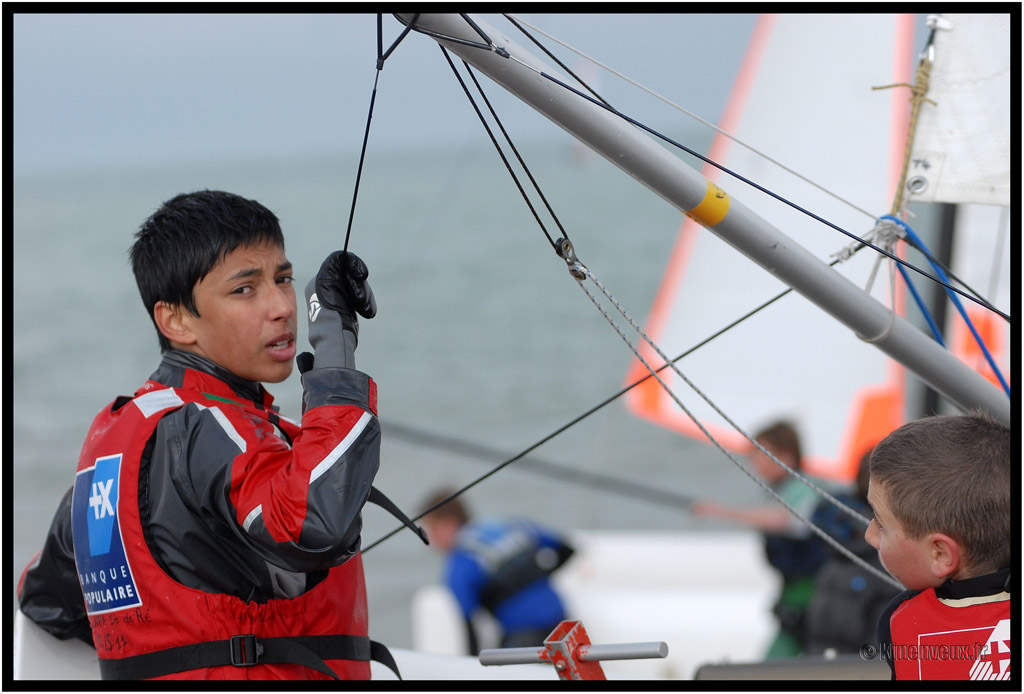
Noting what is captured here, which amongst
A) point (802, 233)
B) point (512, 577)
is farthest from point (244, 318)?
point (802, 233)

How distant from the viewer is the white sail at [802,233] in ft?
16.3

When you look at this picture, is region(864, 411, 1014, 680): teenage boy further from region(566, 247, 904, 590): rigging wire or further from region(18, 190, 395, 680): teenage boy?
region(18, 190, 395, 680): teenage boy

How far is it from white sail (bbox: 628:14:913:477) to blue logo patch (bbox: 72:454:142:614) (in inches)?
148

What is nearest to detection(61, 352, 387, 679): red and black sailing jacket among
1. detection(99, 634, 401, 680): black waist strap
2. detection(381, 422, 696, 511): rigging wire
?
detection(99, 634, 401, 680): black waist strap

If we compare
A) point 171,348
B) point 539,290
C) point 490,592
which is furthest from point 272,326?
point 539,290

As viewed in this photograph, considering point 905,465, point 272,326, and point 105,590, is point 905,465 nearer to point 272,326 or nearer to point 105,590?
point 272,326

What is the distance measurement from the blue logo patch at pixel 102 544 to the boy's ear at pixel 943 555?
0.91 m

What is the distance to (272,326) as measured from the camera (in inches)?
55.9

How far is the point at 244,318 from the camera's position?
4.63ft

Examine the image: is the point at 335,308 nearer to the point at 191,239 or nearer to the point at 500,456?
the point at 191,239

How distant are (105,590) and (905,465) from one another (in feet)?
3.12

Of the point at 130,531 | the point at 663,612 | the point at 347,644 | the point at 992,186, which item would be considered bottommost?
the point at 663,612

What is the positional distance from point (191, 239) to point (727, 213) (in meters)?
0.70

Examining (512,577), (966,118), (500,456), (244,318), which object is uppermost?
(966,118)
